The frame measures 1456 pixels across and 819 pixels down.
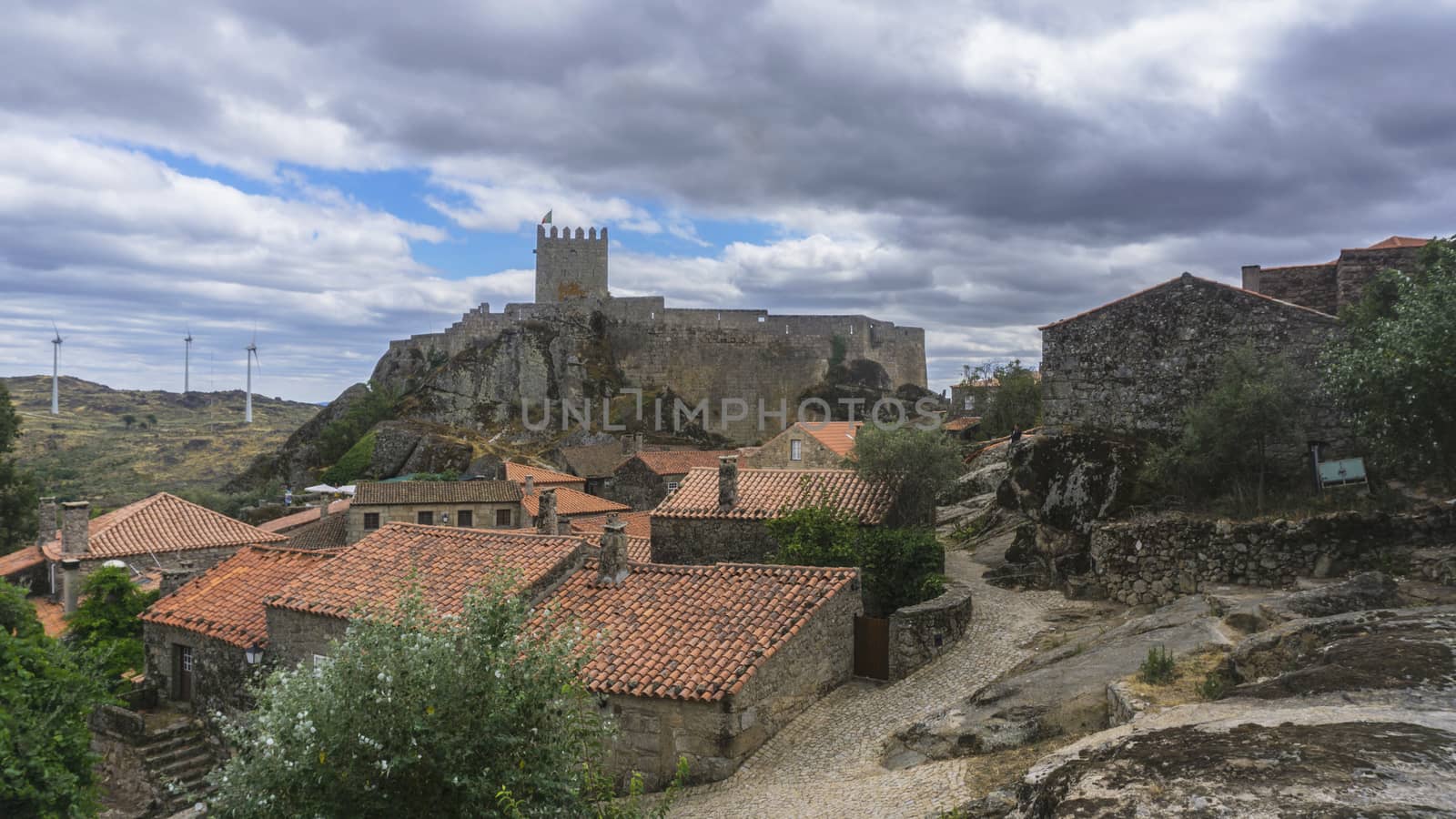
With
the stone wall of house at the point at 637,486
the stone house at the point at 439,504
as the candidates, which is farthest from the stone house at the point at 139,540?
the stone wall of house at the point at 637,486

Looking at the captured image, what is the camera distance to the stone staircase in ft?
50.8

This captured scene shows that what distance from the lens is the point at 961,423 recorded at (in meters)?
53.2

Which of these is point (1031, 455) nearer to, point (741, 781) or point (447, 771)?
point (741, 781)

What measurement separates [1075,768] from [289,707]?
6190 millimetres

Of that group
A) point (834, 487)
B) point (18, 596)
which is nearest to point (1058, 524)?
point (834, 487)

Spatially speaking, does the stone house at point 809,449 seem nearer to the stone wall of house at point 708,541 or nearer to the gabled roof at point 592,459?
the stone wall of house at point 708,541

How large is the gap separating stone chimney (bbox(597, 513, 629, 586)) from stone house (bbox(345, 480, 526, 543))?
2807cm

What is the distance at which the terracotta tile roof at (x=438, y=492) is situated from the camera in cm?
4156

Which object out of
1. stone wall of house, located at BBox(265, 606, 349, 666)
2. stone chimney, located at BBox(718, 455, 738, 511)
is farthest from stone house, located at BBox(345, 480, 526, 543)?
stone wall of house, located at BBox(265, 606, 349, 666)

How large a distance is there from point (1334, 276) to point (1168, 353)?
446cm

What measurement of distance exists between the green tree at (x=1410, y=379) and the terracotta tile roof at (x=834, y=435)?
21.7 m

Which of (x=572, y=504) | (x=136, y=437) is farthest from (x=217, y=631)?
(x=136, y=437)

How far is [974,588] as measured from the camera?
58.0ft

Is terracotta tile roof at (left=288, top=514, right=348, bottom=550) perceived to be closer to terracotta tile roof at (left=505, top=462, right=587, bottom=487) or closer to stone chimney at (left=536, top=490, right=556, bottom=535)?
terracotta tile roof at (left=505, top=462, right=587, bottom=487)
